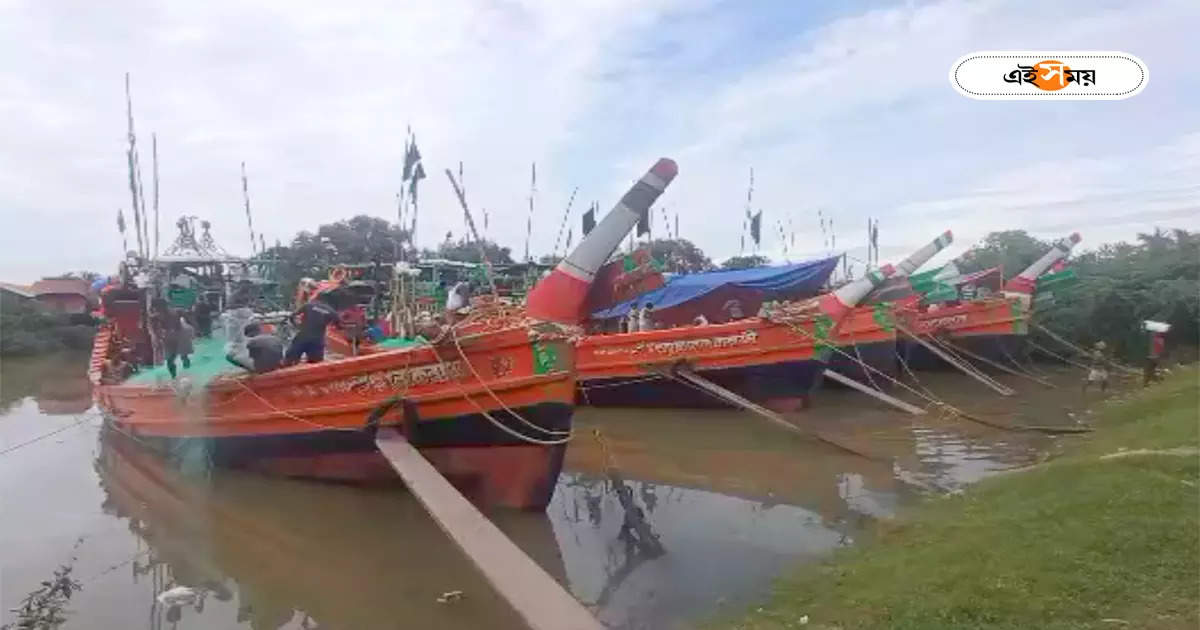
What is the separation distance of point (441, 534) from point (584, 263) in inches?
231

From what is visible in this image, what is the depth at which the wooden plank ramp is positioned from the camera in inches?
166

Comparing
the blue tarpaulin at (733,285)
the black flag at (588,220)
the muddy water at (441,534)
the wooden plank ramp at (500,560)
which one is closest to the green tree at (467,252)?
the black flag at (588,220)

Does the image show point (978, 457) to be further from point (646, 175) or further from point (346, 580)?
point (346, 580)

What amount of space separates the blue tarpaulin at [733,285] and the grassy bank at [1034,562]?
9.36 m

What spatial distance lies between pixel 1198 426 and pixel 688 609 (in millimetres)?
6228

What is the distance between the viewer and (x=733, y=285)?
1684cm

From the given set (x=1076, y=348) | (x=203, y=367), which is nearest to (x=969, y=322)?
(x=1076, y=348)

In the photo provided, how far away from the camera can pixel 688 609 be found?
5.67m

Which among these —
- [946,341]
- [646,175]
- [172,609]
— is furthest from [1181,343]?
[172,609]

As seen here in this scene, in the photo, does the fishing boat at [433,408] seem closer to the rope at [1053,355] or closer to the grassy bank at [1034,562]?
the grassy bank at [1034,562]

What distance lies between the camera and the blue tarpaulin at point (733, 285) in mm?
16656

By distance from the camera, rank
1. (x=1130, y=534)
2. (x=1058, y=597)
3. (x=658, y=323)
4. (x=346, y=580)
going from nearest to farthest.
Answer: (x=1058, y=597), (x=1130, y=534), (x=346, y=580), (x=658, y=323)

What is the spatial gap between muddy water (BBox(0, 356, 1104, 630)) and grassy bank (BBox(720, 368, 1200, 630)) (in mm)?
645

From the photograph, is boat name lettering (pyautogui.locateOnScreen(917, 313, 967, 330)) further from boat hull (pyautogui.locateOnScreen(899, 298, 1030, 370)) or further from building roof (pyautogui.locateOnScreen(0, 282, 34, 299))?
building roof (pyautogui.locateOnScreen(0, 282, 34, 299))
